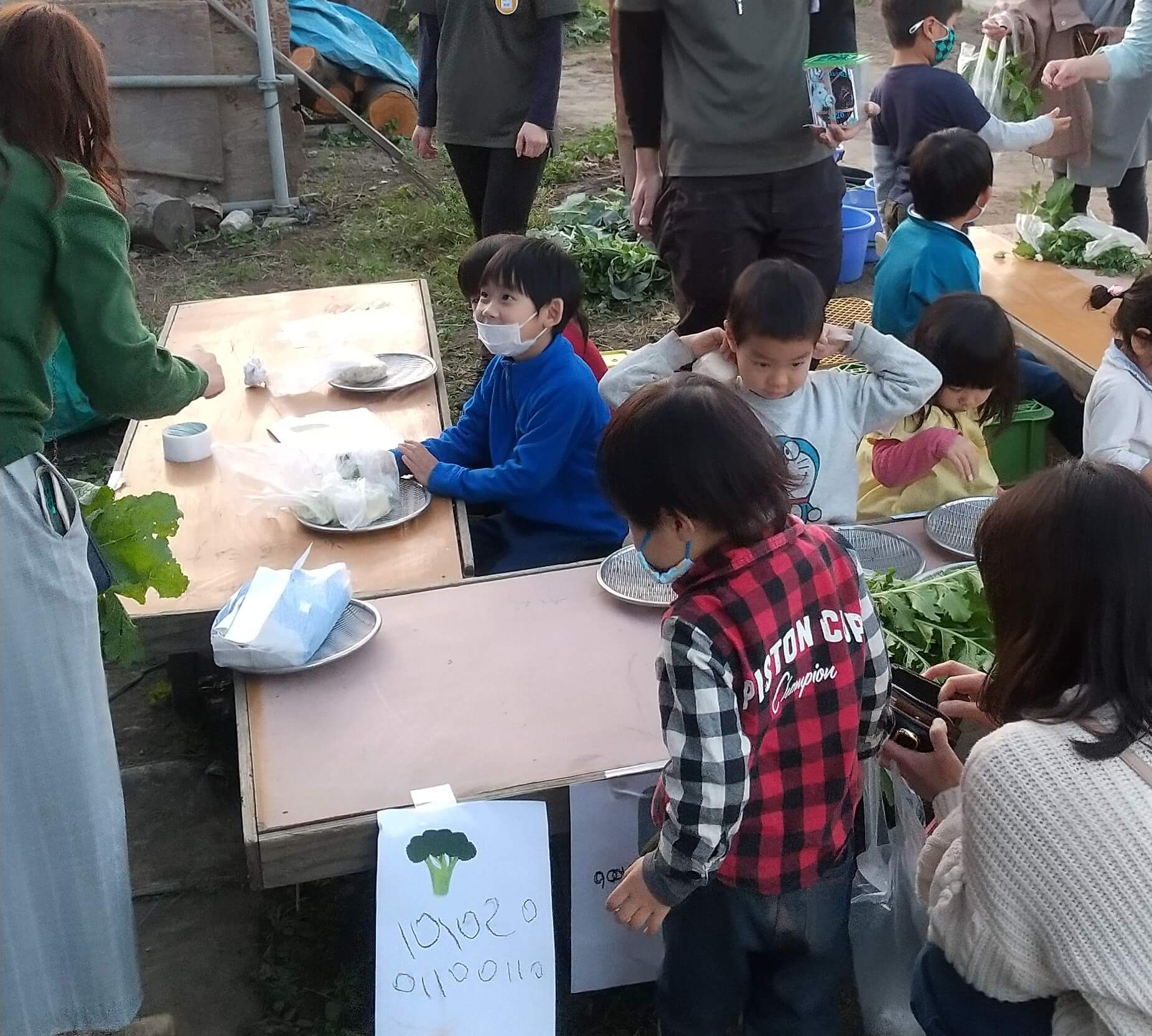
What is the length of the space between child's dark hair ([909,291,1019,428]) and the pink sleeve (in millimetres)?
130

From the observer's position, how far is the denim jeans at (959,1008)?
1.56 meters

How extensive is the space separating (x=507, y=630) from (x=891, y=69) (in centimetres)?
323

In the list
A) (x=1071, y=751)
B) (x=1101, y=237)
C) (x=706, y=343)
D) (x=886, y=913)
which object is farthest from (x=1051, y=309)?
(x=1071, y=751)

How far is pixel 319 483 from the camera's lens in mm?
2760

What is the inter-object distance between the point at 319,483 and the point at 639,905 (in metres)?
1.44

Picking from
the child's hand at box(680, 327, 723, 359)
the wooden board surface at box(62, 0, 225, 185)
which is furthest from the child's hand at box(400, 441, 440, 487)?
the wooden board surface at box(62, 0, 225, 185)

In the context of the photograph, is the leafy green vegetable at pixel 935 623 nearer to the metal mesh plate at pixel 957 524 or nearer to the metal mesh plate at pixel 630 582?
the metal mesh plate at pixel 957 524

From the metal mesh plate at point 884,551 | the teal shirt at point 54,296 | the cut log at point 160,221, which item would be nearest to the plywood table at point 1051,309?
the metal mesh plate at point 884,551

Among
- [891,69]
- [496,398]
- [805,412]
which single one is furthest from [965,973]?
[891,69]

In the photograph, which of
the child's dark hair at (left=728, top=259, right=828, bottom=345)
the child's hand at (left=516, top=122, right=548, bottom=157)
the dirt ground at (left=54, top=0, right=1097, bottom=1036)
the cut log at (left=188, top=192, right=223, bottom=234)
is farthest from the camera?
the cut log at (left=188, top=192, right=223, bottom=234)

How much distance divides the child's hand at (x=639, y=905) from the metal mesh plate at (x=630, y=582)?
68cm

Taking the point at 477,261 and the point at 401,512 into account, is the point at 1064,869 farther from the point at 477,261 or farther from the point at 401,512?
the point at 477,261

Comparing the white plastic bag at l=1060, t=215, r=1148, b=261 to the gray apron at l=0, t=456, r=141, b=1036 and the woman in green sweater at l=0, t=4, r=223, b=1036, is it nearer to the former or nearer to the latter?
the woman in green sweater at l=0, t=4, r=223, b=1036

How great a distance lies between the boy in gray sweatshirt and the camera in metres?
2.51
